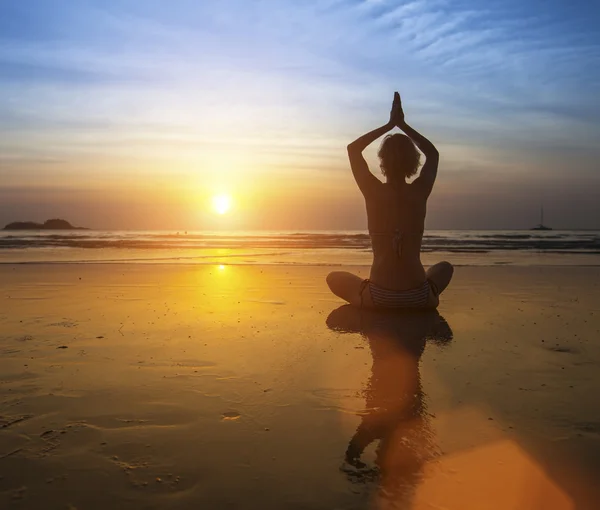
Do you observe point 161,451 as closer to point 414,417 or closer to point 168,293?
point 414,417

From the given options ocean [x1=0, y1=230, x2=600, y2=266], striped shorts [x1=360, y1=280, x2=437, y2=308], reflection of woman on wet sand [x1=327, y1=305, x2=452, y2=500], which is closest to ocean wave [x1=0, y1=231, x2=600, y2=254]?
ocean [x1=0, y1=230, x2=600, y2=266]

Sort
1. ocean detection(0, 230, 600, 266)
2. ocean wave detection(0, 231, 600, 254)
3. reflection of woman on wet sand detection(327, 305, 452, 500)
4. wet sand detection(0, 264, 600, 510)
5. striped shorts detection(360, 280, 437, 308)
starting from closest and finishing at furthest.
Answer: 1. wet sand detection(0, 264, 600, 510)
2. reflection of woman on wet sand detection(327, 305, 452, 500)
3. striped shorts detection(360, 280, 437, 308)
4. ocean detection(0, 230, 600, 266)
5. ocean wave detection(0, 231, 600, 254)

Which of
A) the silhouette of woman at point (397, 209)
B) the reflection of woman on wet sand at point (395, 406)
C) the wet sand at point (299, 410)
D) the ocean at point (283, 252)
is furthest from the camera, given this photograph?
the ocean at point (283, 252)

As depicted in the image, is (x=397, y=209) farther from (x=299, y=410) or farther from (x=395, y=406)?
(x=299, y=410)

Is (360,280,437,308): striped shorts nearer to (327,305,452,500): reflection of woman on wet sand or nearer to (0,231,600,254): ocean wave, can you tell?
(327,305,452,500): reflection of woman on wet sand

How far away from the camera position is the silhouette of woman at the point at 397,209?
19.9 feet

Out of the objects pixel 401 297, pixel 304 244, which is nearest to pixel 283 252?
pixel 304 244

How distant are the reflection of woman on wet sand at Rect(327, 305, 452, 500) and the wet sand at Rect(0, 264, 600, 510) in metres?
0.01

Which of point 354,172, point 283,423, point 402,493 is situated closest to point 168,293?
point 354,172

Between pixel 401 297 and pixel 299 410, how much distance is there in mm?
3507

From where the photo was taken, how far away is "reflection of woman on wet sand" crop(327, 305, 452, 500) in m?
2.23

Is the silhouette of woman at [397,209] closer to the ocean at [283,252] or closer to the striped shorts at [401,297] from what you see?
the striped shorts at [401,297]

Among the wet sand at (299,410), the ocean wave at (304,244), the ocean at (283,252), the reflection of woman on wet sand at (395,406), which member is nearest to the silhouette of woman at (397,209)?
the wet sand at (299,410)

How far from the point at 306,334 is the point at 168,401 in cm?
221
